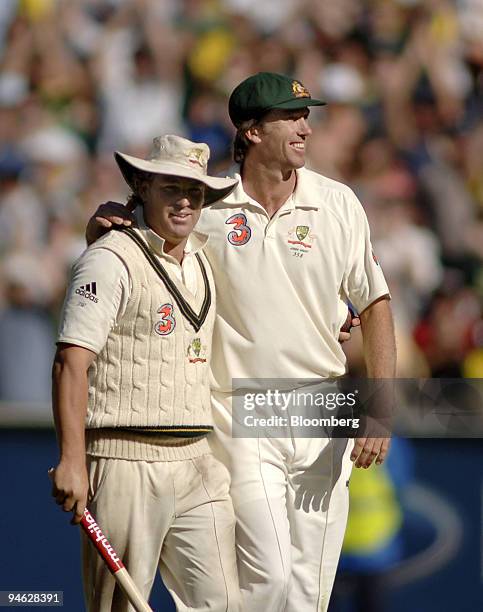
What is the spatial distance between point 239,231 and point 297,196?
0.26m

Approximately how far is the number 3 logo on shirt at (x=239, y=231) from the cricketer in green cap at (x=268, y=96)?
1.17 ft

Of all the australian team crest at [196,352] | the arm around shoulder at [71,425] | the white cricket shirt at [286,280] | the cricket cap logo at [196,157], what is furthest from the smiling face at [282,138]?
the arm around shoulder at [71,425]

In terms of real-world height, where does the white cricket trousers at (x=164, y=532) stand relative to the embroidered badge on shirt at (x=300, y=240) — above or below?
below

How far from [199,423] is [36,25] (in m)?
6.01

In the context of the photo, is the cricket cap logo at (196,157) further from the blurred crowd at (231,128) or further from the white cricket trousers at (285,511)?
the blurred crowd at (231,128)

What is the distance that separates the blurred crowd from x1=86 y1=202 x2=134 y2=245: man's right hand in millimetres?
3338

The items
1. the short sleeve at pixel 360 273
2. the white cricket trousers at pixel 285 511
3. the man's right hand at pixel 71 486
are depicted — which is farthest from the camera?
the short sleeve at pixel 360 273

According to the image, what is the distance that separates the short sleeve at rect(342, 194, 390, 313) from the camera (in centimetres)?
445

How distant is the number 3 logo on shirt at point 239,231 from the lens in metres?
4.38

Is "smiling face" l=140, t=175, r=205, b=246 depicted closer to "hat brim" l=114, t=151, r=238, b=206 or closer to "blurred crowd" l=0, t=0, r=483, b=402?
"hat brim" l=114, t=151, r=238, b=206

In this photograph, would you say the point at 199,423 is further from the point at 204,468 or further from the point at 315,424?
the point at 315,424

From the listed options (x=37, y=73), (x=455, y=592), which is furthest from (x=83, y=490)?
(x=37, y=73)

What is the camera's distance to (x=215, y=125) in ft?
28.0

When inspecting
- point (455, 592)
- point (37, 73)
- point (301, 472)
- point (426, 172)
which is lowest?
point (455, 592)
